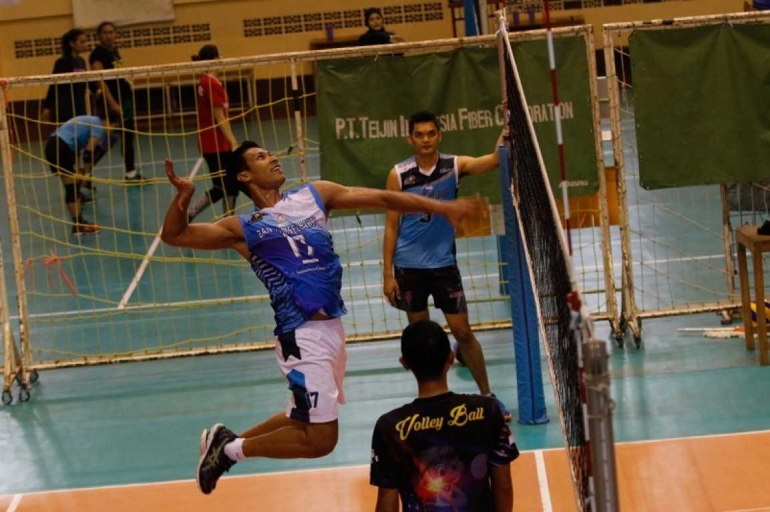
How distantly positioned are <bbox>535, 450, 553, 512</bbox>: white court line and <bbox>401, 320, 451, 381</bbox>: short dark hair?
2.49 metres

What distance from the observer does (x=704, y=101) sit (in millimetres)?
9273

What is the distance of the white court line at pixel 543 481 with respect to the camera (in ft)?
21.9

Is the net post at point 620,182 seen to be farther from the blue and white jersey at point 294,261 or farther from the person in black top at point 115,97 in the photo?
the person in black top at point 115,97

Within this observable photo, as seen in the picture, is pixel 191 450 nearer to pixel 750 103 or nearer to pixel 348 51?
pixel 348 51

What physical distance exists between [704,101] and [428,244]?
272 cm

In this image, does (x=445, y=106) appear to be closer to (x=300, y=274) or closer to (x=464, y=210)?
(x=464, y=210)

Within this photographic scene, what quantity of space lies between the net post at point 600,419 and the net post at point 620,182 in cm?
593

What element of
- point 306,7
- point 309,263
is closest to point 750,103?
point 309,263

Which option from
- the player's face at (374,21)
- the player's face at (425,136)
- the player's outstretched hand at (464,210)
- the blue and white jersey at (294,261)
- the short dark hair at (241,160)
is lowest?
the blue and white jersey at (294,261)

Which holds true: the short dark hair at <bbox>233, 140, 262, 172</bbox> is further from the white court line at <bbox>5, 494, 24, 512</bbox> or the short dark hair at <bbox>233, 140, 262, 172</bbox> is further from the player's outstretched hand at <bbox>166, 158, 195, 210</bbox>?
the white court line at <bbox>5, 494, 24, 512</bbox>

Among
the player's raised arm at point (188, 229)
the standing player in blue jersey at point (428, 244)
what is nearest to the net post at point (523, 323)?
the standing player in blue jersey at point (428, 244)

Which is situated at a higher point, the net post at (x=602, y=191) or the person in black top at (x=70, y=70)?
the person in black top at (x=70, y=70)

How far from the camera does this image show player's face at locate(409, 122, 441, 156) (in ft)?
25.9

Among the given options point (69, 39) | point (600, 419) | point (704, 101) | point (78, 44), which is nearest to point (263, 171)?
point (600, 419)
